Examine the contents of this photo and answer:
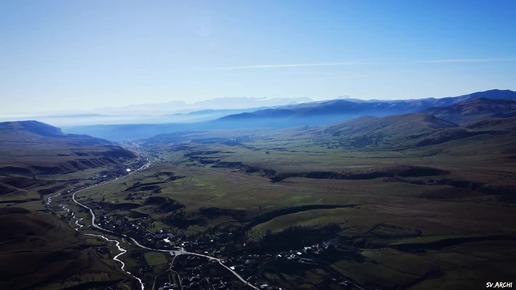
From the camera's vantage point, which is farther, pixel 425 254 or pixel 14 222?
pixel 14 222

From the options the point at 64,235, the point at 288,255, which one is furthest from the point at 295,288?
the point at 64,235

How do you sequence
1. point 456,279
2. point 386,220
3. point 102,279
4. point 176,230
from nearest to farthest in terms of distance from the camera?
point 456,279
point 102,279
point 386,220
point 176,230

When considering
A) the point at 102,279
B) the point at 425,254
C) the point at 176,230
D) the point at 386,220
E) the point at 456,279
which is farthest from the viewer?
the point at 176,230

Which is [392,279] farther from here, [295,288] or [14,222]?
[14,222]

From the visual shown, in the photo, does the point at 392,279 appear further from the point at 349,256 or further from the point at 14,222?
the point at 14,222

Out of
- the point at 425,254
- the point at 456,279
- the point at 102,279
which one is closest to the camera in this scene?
the point at 456,279

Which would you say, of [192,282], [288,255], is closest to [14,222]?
[192,282]

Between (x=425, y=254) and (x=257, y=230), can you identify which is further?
(x=257, y=230)

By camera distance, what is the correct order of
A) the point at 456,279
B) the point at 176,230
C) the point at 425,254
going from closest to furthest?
the point at 456,279, the point at 425,254, the point at 176,230

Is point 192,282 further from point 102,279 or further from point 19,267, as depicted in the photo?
point 19,267
